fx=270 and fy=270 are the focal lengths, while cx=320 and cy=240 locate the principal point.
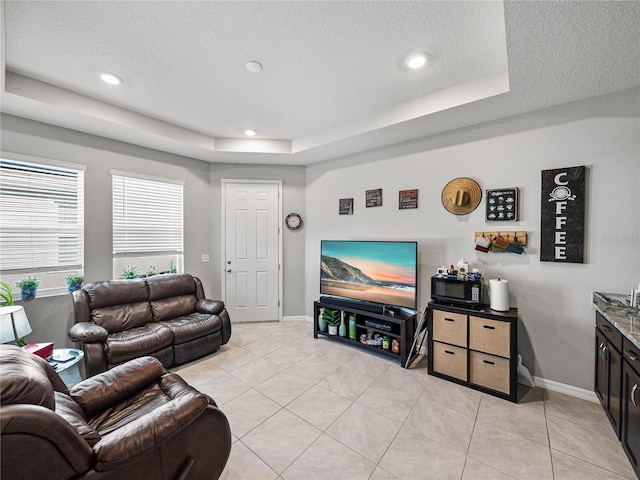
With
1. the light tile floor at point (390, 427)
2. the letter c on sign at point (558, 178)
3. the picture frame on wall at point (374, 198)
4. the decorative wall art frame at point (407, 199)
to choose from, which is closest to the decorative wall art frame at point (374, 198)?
the picture frame on wall at point (374, 198)

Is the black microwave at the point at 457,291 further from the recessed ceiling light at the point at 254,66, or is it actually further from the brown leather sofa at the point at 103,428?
the recessed ceiling light at the point at 254,66

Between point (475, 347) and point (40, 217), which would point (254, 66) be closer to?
point (40, 217)

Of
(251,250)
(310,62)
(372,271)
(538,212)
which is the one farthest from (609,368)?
(251,250)

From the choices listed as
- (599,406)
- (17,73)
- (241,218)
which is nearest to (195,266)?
(241,218)

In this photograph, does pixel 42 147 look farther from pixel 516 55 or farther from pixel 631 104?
pixel 631 104

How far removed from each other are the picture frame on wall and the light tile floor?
205 centimetres

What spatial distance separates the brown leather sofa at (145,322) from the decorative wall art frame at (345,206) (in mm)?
2168

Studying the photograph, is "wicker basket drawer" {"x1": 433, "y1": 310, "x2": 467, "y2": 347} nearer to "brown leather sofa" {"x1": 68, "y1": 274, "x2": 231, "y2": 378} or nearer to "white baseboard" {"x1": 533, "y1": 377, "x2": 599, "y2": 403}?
"white baseboard" {"x1": 533, "y1": 377, "x2": 599, "y2": 403}

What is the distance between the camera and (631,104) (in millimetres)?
2238

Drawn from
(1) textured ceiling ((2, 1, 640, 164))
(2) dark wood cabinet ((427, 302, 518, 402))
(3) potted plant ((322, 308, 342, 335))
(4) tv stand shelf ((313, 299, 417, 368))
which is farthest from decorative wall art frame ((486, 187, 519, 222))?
(3) potted plant ((322, 308, 342, 335))

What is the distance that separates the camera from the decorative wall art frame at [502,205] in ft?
8.89

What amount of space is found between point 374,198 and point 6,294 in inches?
164

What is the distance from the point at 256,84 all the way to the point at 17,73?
6.82ft

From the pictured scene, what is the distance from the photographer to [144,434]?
4.03 ft
